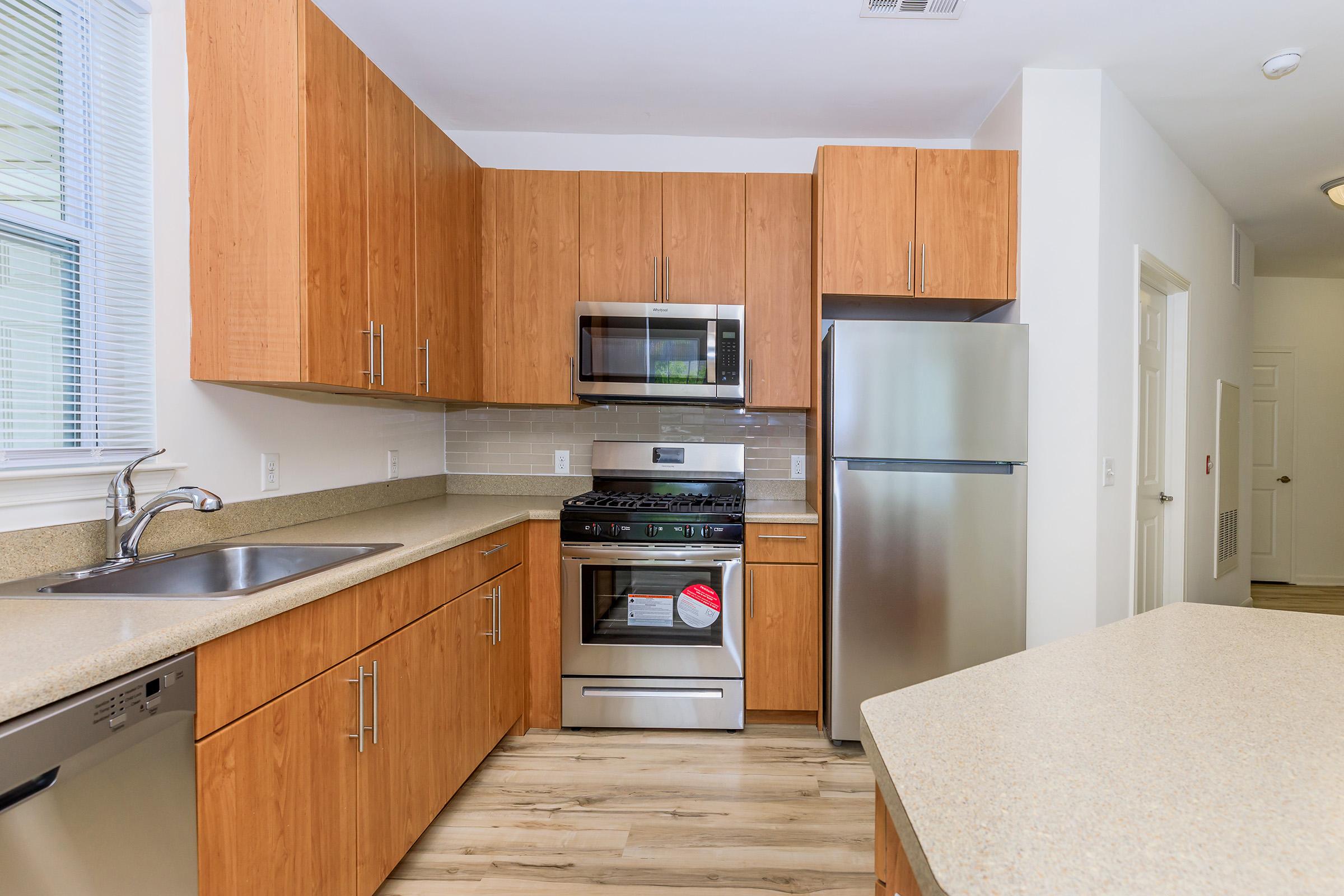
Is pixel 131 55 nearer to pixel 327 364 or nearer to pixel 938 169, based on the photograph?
pixel 327 364

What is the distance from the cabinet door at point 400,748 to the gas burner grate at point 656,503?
88 centimetres

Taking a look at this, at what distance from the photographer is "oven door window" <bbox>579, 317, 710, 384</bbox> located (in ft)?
9.24

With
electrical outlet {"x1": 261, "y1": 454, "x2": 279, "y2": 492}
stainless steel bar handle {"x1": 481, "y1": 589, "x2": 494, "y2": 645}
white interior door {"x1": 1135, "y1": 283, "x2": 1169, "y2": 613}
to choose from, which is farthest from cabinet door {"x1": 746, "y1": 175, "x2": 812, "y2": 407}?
electrical outlet {"x1": 261, "y1": 454, "x2": 279, "y2": 492}

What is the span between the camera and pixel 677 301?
9.55 ft

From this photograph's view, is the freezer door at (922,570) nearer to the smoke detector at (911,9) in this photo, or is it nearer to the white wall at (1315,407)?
the smoke detector at (911,9)

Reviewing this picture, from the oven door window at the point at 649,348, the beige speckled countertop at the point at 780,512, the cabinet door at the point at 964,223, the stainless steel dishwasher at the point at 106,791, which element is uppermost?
the cabinet door at the point at 964,223

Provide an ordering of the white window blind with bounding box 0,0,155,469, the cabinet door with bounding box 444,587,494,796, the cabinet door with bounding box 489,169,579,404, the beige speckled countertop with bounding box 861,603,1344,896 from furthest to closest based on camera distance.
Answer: the cabinet door with bounding box 489,169,579,404 → the cabinet door with bounding box 444,587,494,796 → the white window blind with bounding box 0,0,155,469 → the beige speckled countertop with bounding box 861,603,1344,896

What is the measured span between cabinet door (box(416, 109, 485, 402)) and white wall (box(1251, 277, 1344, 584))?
6.27m

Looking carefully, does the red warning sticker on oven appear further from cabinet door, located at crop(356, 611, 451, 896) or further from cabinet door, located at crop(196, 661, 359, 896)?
cabinet door, located at crop(196, 661, 359, 896)

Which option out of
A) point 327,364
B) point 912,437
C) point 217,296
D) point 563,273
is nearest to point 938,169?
point 912,437

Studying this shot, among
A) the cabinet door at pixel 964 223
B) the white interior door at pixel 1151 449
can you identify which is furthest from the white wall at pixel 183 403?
the white interior door at pixel 1151 449

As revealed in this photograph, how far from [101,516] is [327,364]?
0.63 metres

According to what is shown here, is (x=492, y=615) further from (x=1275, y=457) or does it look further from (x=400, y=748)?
(x=1275, y=457)

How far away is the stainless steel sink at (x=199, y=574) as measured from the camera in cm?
127
